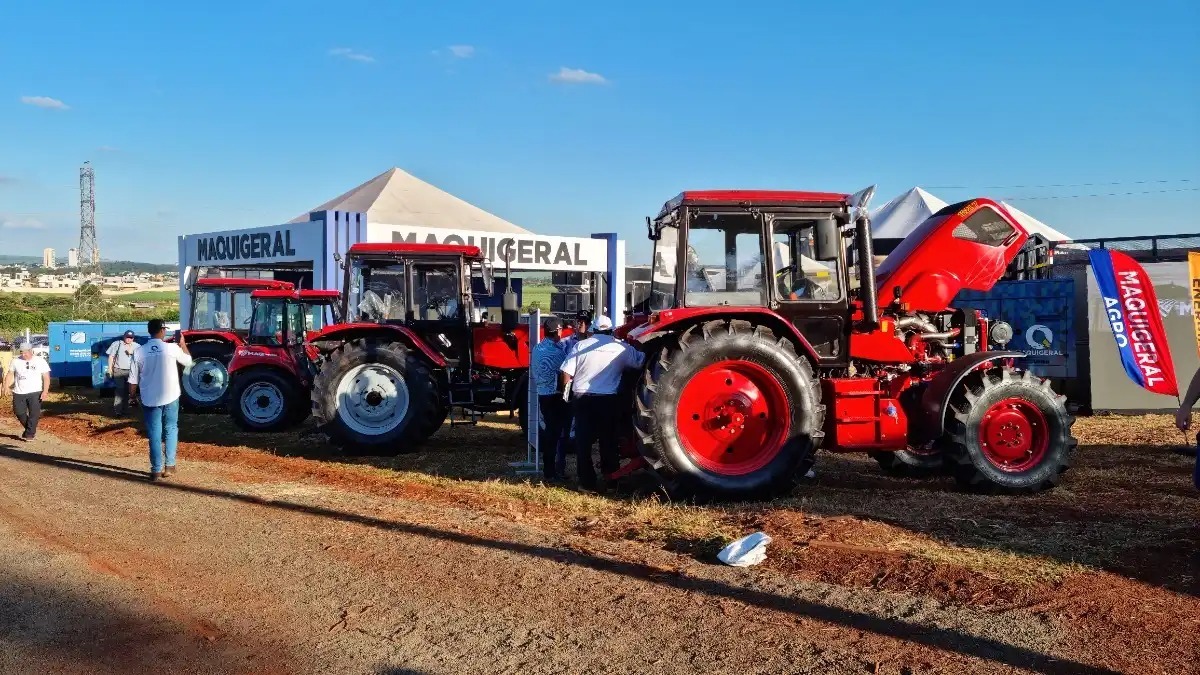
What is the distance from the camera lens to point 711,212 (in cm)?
732

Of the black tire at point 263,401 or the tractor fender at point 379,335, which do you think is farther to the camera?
the black tire at point 263,401

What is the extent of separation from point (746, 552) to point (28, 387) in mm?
9776

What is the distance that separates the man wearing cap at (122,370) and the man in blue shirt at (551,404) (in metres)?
8.53

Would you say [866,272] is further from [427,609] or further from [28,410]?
[28,410]

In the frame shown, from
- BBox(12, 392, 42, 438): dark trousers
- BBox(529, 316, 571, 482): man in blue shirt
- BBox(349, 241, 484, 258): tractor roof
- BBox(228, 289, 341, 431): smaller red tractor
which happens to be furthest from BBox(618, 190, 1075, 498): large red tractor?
BBox(12, 392, 42, 438): dark trousers

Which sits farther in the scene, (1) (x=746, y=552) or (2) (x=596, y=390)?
(2) (x=596, y=390)

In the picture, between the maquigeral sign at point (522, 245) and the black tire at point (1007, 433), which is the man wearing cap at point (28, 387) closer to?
the maquigeral sign at point (522, 245)

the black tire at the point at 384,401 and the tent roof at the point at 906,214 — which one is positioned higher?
the tent roof at the point at 906,214

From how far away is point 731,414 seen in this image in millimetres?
7180

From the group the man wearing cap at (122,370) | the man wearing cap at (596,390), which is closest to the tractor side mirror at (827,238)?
the man wearing cap at (596,390)

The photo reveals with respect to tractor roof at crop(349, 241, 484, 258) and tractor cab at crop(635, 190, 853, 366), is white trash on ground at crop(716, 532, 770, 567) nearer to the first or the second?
tractor cab at crop(635, 190, 853, 366)

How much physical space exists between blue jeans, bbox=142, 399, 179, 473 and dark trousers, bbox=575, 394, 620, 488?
3.55 m

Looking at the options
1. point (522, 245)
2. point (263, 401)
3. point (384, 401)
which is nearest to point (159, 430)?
point (384, 401)

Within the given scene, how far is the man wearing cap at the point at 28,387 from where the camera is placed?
11.3 meters
